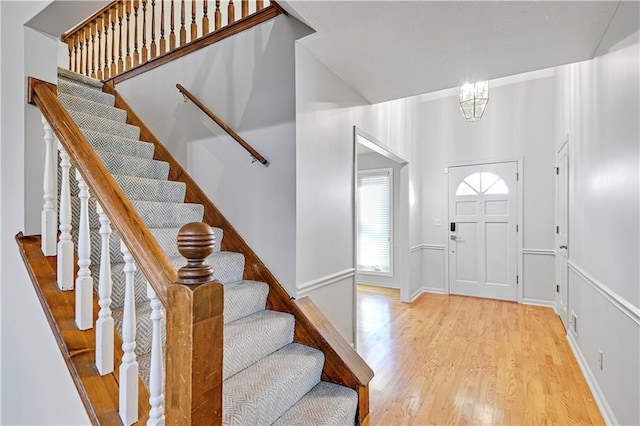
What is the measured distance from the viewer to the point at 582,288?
267 cm

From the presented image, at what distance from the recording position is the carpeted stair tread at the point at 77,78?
2806 millimetres

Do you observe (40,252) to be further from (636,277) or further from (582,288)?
(582,288)

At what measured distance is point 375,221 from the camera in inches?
230

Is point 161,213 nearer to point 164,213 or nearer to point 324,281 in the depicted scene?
point 164,213

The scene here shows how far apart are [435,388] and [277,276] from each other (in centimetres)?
142

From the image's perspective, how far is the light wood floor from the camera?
2133 mm

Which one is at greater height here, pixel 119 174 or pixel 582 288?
pixel 119 174

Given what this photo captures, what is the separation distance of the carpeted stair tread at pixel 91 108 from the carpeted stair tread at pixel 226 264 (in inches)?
62.9

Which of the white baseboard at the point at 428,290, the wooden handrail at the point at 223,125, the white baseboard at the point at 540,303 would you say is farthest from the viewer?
the white baseboard at the point at 428,290

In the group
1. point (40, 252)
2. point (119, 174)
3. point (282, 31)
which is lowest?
point (40, 252)

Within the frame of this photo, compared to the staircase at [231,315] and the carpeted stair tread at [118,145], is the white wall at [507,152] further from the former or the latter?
the carpeted stair tread at [118,145]

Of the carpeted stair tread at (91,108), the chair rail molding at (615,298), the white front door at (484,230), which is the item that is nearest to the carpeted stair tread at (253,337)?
the chair rail molding at (615,298)

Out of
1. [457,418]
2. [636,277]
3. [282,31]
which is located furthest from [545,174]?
[282,31]

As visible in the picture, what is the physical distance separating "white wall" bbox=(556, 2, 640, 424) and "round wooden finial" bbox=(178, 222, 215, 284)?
1.86m
